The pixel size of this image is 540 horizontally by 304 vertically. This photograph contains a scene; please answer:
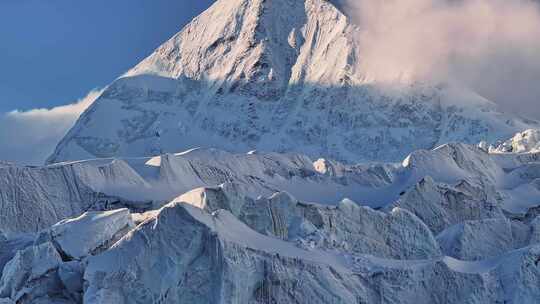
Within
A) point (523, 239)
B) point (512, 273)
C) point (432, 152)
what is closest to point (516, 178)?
point (432, 152)

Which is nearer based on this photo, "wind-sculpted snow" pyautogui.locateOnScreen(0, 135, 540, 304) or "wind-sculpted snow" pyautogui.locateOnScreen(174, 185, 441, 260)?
"wind-sculpted snow" pyautogui.locateOnScreen(0, 135, 540, 304)

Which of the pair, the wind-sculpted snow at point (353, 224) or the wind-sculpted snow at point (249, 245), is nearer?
the wind-sculpted snow at point (249, 245)

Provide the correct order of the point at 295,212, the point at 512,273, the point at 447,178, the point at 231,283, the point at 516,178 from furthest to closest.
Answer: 1. the point at 516,178
2. the point at 447,178
3. the point at 295,212
4. the point at 512,273
5. the point at 231,283

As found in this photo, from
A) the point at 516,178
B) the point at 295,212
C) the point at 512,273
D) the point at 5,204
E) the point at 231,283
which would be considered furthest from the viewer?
the point at 516,178

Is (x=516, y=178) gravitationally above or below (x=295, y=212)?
below

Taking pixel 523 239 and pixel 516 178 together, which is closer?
pixel 523 239

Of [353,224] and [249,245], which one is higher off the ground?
[249,245]

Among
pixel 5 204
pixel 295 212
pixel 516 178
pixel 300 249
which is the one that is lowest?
pixel 516 178

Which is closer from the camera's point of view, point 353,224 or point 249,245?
point 249,245

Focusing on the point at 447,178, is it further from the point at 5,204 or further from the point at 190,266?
the point at 190,266

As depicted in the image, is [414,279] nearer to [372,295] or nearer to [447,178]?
[372,295]
